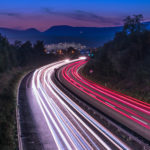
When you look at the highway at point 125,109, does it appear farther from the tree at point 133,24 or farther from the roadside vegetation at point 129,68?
the tree at point 133,24

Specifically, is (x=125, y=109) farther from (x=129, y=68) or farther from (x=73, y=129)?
(x=129, y=68)

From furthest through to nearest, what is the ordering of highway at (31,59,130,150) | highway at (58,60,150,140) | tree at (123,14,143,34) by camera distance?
tree at (123,14,143,34) → highway at (58,60,150,140) → highway at (31,59,130,150)

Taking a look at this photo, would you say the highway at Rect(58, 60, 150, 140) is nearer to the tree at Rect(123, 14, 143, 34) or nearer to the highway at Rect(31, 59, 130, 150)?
the highway at Rect(31, 59, 130, 150)

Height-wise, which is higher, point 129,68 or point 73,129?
point 129,68

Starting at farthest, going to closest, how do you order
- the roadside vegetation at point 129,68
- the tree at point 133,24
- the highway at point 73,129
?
1. the tree at point 133,24
2. the roadside vegetation at point 129,68
3. the highway at point 73,129

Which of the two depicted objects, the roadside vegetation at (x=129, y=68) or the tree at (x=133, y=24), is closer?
the roadside vegetation at (x=129, y=68)

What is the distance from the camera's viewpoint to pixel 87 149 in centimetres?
1080

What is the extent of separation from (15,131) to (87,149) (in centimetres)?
576

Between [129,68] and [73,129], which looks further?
[129,68]

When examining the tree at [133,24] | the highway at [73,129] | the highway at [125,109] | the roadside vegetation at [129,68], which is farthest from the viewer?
the tree at [133,24]

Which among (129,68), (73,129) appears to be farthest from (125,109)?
(129,68)

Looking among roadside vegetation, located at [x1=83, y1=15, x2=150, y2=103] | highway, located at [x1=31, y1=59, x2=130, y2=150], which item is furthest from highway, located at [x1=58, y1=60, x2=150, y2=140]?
roadside vegetation, located at [x1=83, y1=15, x2=150, y2=103]

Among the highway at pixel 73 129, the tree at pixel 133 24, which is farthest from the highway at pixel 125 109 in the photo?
the tree at pixel 133 24

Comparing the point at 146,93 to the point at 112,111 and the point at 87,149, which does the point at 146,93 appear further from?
the point at 87,149
